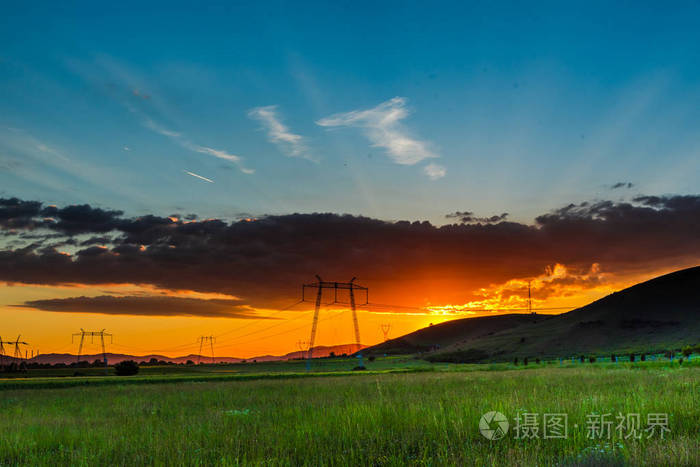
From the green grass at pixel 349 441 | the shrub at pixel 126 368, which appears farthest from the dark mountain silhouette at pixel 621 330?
the green grass at pixel 349 441

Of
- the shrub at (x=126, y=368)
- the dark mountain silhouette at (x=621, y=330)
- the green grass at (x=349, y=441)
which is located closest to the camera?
the green grass at (x=349, y=441)

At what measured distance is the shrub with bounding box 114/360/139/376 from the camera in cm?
9893

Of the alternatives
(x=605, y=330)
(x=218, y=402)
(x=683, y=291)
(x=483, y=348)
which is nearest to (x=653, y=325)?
(x=605, y=330)

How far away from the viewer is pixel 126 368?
Answer: 99.9 meters

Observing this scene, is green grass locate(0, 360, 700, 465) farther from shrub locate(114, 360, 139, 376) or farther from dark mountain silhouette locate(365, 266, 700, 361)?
dark mountain silhouette locate(365, 266, 700, 361)

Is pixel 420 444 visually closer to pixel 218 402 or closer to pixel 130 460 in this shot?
pixel 130 460

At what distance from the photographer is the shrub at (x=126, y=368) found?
9893 cm

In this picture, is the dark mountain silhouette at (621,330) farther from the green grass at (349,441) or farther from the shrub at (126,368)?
the green grass at (349,441)

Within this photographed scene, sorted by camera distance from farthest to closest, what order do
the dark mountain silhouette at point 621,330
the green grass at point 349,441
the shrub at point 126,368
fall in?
the dark mountain silhouette at point 621,330, the shrub at point 126,368, the green grass at point 349,441

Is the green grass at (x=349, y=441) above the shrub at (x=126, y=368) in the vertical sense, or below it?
above

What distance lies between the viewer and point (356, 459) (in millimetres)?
9953

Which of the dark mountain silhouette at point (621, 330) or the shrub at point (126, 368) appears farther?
the dark mountain silhouette at point (621, 330)

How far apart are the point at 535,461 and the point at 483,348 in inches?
7213

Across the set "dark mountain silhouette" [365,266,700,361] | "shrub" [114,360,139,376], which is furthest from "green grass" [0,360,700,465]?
"dark mountain silhouette" [365,266,700,361]
